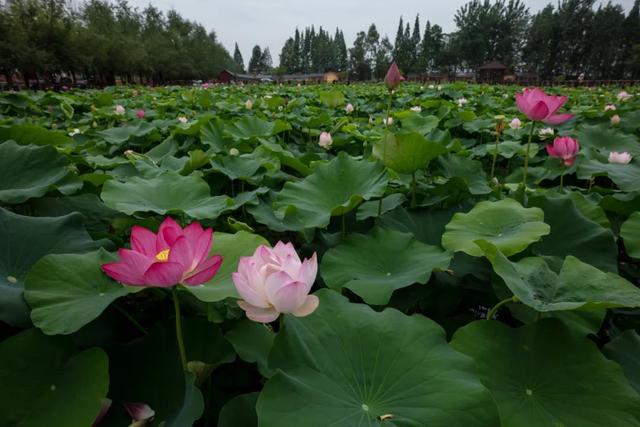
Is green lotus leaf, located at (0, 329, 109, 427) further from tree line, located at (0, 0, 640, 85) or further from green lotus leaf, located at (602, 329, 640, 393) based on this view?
tree line, located at (0, 0, 640, 85)

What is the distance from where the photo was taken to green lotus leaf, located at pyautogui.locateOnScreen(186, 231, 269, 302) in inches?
25.6

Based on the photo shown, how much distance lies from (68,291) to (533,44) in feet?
183

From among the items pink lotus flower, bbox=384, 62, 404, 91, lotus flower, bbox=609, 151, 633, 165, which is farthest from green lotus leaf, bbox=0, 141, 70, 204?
lotus flower, bbox=609, 151, 633, 165

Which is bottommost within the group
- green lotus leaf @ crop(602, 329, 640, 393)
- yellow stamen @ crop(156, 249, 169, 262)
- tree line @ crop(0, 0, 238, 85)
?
green lotus leaf @ crop(602, 329, 640, 393)

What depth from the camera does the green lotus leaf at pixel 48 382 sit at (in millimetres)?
517

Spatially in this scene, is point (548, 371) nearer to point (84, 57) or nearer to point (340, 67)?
point (84, 57)

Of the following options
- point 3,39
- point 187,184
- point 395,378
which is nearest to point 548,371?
point 395,378

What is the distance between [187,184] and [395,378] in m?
0.90

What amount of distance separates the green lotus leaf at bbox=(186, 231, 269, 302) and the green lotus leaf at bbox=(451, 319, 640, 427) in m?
0.41

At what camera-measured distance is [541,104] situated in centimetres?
124

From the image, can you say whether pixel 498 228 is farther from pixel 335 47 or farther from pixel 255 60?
pixel 255 60

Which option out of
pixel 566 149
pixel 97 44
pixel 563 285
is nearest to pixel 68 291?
pixel 563 285

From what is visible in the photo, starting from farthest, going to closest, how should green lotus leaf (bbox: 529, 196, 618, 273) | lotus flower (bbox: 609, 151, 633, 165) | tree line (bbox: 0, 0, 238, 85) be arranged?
tree line (bbox: 0, 0, 238, 85), lotus flower (bbox: 609, 151, 633, 165), green lotus leaf (bbox: 529, 196, 618, 273)

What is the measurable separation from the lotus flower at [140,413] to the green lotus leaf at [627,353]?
0.78m
